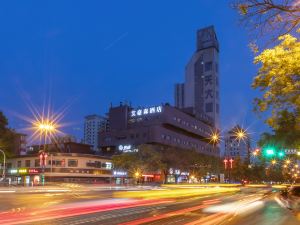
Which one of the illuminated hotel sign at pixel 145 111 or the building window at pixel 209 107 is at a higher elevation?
the building window at pixel 209 107

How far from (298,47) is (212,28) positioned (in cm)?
17670

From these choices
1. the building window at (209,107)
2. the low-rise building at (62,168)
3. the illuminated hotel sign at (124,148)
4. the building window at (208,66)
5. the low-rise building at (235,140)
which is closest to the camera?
the low-rise building at (235,140)

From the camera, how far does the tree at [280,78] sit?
12805mm

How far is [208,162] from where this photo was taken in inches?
4550

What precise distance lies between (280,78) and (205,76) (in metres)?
168

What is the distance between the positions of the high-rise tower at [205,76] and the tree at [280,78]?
157897mm

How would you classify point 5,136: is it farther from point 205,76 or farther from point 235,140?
point 205,76

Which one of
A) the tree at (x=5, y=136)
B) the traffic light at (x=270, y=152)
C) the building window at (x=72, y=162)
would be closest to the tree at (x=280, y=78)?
the traffic light at (x=270, y=152)

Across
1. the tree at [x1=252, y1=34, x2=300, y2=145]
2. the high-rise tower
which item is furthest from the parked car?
the high-rise tower

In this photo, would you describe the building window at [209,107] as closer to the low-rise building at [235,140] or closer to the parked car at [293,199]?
the low-rise building at [235,140]

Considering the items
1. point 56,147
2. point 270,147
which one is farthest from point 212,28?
point 270,147

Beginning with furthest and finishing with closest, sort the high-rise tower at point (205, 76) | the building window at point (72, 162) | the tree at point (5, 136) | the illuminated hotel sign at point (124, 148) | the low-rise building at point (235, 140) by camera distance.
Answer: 1. the high-rise tower at point (205, 76)
2. the illuminated hotel sign at point (124, 148)
3. the building window at point (72, 162)
4. the tree at point (5, 136)
5. the low-rise building at point (235, 140)

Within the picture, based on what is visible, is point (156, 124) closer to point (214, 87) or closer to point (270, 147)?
point (214, 87)

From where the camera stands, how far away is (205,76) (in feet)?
591
